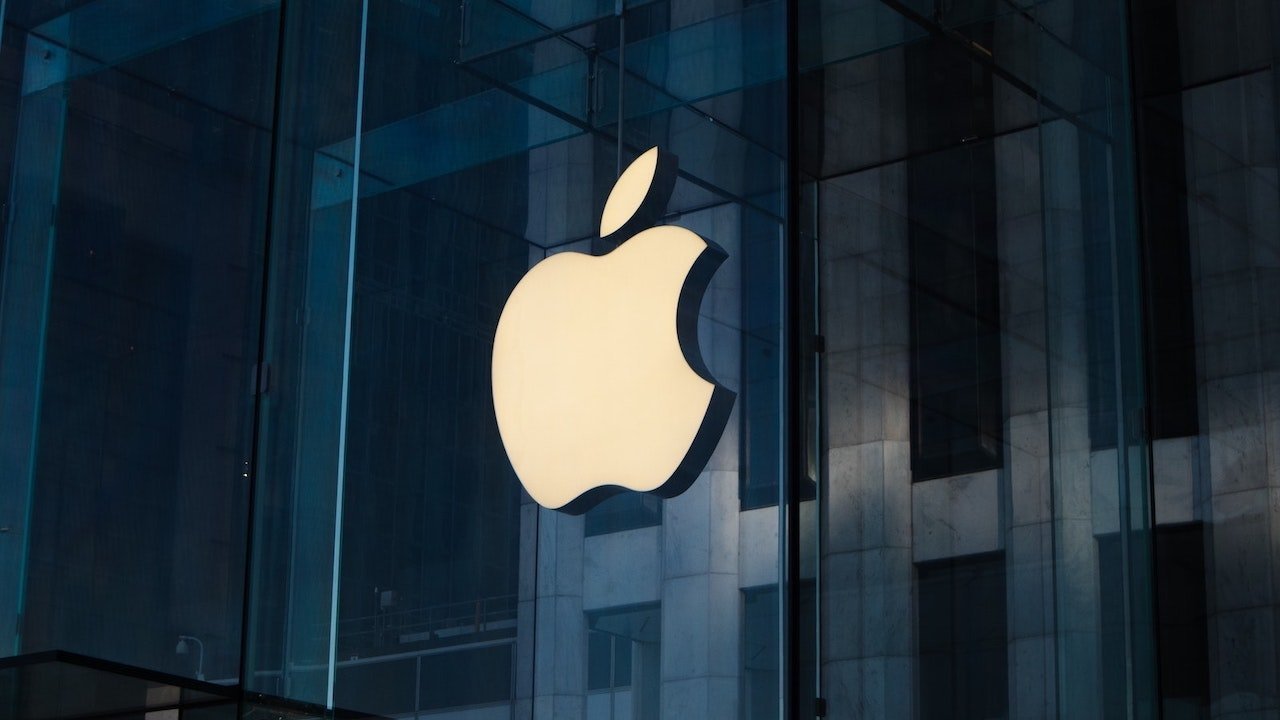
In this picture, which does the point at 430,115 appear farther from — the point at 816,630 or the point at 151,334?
the point at 816,630

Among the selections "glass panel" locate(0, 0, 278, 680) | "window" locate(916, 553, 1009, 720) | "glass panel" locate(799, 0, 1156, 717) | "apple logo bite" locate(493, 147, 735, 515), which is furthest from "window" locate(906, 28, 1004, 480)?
"glass panel" locate(0, 0, 278, 680)

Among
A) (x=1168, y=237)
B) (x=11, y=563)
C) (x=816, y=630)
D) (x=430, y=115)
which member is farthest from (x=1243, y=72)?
(x=11, y=563)

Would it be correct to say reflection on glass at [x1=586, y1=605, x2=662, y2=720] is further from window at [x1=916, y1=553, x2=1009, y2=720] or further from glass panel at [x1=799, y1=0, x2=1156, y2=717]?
window at [x1=916, y1=553, x2=1009, y2=720]

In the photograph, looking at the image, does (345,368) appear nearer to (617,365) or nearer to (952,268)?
(617,365)

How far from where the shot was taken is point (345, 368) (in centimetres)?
639

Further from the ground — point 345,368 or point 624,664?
point 345,368

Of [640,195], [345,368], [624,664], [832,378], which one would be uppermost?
[640,195]

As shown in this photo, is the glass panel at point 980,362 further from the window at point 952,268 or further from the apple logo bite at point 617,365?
the apple logo bite at point 617,365

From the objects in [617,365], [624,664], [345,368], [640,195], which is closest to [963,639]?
[624,664]

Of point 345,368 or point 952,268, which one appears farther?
point 345,368

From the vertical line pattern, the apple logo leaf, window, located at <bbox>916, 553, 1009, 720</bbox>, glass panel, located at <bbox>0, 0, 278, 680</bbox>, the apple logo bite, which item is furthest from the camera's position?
glass panel, located at <bbox>0, 0, 278, 680</bbox>

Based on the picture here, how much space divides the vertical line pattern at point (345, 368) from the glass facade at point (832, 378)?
1.1 inches

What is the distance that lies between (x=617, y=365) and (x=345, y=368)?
1685 millimetres

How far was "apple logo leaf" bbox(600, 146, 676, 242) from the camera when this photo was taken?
5148 mm
